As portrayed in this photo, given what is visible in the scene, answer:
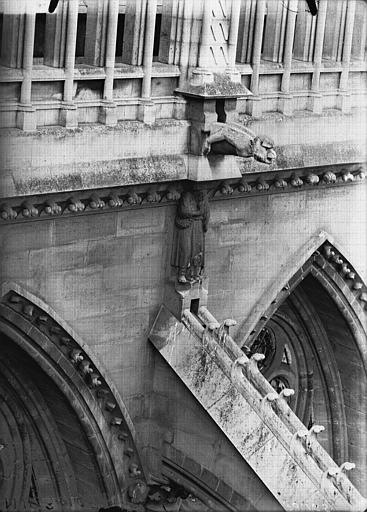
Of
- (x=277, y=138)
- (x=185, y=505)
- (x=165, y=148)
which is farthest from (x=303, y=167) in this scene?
(x=185, y=505)

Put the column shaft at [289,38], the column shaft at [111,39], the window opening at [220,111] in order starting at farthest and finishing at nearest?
1. the column shaft at [289,38]
2. the window opening at [220,111]
3. the column shaft at [111,39]

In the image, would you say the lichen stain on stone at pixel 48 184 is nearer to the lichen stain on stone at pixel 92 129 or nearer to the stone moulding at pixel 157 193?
the stone moulding at pixel 157 193

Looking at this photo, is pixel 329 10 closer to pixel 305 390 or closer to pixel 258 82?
pixel 258 82

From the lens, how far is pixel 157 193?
19.2 metres

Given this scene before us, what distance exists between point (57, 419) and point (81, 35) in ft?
10.3

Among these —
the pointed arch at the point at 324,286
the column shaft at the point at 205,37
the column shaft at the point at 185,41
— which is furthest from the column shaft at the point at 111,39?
the pointed arch at the point at 324,286

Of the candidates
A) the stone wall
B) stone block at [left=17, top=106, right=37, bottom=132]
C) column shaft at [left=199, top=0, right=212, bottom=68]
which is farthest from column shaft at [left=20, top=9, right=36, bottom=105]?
column shaft at [left=199, top=0, right=212, bottom=68]

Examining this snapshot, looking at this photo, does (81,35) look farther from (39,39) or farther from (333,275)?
(333,275)

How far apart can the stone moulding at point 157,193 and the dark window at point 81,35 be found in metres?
1.24

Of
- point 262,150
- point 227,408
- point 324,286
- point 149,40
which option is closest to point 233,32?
point 149,40

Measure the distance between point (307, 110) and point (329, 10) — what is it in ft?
3.18

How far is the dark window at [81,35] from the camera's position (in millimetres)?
19203

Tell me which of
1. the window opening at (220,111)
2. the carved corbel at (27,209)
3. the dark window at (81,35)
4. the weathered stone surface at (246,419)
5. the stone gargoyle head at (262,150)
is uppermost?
the dark window at (81,35)

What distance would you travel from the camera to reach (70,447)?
19.7 m
